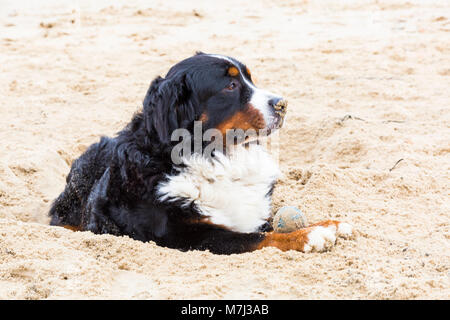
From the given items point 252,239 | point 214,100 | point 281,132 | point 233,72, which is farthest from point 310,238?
point 281,132

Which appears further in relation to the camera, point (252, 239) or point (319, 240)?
point (252, 239)

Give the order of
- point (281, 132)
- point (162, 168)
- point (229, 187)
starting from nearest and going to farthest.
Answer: point (162, 168) → point (229, 187) → point (281, 132)

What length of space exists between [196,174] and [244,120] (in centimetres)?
47

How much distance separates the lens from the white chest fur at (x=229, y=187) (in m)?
3.39

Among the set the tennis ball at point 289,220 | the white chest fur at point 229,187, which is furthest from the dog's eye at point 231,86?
the tennis ball at point 289,220

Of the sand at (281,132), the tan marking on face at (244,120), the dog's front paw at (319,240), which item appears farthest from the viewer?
the tan marking on face at (244,120)

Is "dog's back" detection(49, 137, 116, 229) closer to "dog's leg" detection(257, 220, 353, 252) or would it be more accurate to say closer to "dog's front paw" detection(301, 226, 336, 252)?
"dog's leg" detection(257, 220, 353, 252)

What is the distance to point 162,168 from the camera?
3443 millimetres

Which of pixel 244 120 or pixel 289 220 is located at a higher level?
pixel 244 120

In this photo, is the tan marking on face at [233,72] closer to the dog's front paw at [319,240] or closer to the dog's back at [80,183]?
the dog's back at [80,183]

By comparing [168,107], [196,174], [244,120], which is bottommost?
[196,174]

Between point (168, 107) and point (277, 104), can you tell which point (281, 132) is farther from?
point (168, 107)

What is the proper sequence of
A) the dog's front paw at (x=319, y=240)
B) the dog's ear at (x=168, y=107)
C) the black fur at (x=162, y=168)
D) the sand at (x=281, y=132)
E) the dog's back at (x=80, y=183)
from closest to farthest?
the sand at (x=281, y=132), the dog's front paw at (x=319, y=240), the black fur at (x=162, y=168), the dog's ear at (x=168, y=107), the dog's back at (x=80, y=183)

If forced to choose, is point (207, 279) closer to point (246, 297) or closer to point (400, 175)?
point (246, 297)
